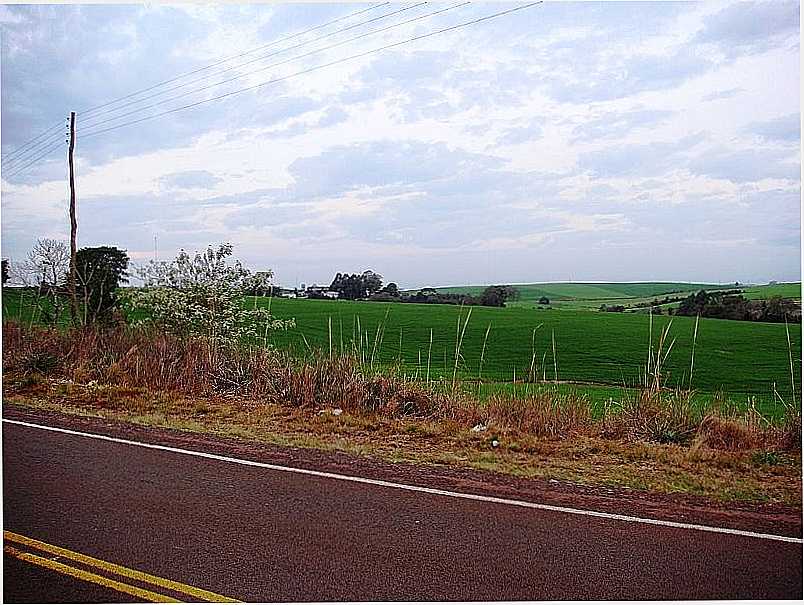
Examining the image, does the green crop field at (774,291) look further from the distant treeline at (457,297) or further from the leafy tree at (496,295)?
the leafy tree at (496,295)

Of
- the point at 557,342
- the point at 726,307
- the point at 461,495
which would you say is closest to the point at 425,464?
the point at 461,495

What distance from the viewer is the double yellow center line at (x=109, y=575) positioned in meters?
3.63

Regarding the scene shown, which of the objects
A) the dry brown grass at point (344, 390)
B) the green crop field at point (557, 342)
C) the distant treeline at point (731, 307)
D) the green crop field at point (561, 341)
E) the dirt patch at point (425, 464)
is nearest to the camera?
the dirt patch at point (425, 464)

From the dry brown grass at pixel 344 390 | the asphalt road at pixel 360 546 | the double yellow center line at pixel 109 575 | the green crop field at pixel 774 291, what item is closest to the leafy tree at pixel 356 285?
the dry brown grass at pixel 344 390

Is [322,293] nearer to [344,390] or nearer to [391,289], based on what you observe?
[391,289]

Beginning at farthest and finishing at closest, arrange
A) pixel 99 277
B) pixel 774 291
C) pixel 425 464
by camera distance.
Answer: pixel 99 277 → pixel 774 291 → pixel 425 464

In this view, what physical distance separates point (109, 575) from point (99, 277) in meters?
8.64

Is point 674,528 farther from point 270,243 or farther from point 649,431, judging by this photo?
point 270,243

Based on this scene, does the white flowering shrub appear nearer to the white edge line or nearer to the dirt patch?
the dirt patch

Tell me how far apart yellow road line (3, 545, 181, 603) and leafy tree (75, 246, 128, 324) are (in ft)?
24.2

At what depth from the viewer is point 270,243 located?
11.2 metres

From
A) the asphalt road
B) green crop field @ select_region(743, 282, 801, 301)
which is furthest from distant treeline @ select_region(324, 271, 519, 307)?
the asphalt road

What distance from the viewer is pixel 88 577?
374 cm

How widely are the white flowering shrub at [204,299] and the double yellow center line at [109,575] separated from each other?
5.73 m
